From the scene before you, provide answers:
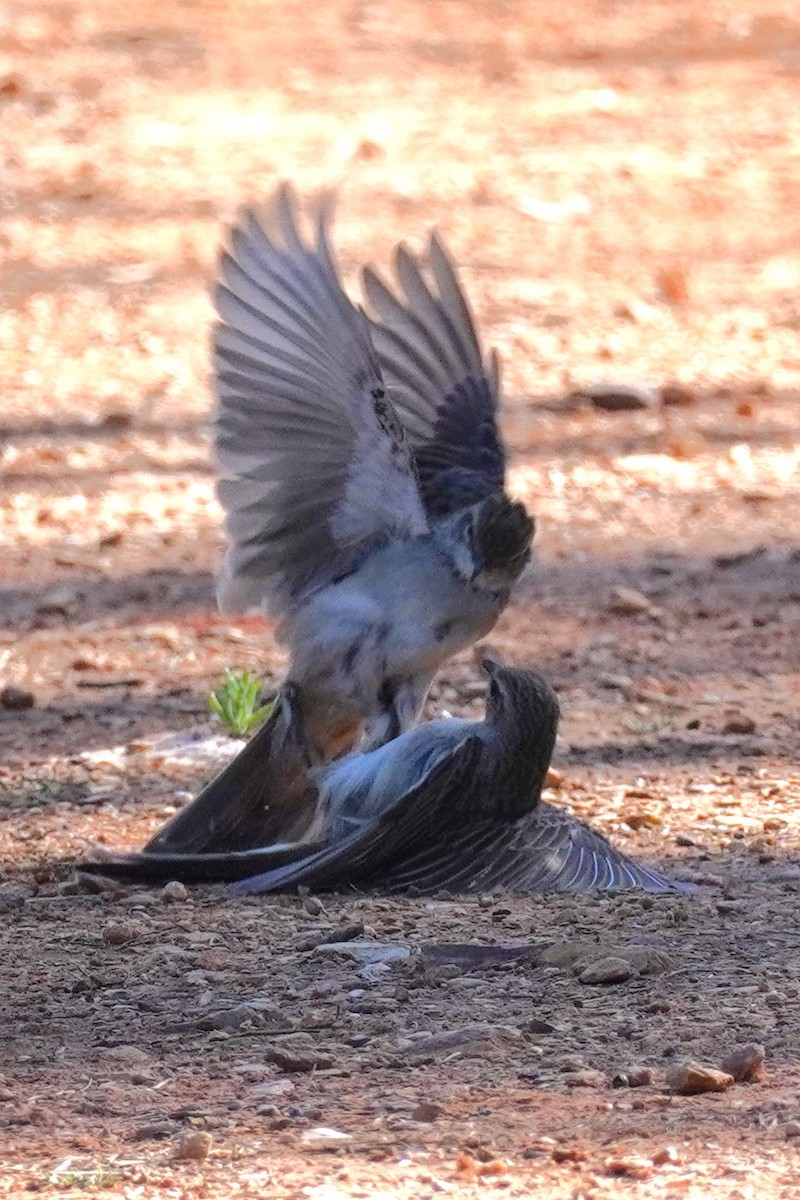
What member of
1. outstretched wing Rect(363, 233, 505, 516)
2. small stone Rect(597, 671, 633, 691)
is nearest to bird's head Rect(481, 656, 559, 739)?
outstretched wing Rect(363, 233, 505, 516)

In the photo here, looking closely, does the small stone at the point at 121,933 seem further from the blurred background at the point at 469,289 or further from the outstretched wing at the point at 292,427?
the blurred background at the point at 469,289

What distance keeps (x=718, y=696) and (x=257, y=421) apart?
1.97 metres

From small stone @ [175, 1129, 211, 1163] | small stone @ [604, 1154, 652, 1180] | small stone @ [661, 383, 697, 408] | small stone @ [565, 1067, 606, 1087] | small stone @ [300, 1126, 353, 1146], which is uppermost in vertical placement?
small stone @ [661, 383, 697, 408]

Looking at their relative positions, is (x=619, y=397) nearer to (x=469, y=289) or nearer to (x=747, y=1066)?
(x=469, y=289)

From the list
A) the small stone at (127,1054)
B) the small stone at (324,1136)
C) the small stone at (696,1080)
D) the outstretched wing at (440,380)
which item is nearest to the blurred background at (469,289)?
the outstretched wing at (440,380)

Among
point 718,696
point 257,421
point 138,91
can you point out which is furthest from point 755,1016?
point 138,91

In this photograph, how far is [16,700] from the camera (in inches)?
278

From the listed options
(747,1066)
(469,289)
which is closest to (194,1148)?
(747,1066)

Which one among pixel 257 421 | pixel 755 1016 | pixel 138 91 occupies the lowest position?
pixel 755 1016

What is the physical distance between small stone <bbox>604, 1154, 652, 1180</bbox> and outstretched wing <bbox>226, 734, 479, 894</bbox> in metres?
1.70

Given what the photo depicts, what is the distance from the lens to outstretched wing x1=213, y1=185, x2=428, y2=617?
5.73 m

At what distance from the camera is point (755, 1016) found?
168 inches

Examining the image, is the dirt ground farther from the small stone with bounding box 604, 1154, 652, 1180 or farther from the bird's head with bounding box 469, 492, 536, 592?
the bird's head with bounding box 469, 492, 536, 592

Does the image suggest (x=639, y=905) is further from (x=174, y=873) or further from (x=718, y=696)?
(x=718, y=696)
